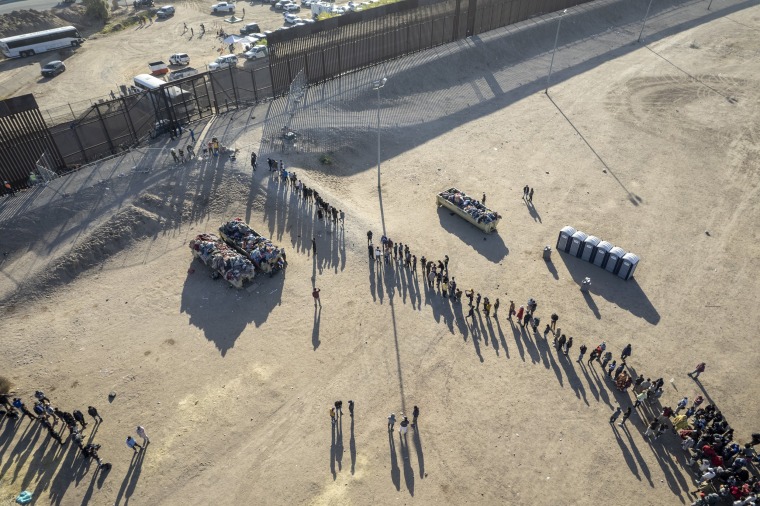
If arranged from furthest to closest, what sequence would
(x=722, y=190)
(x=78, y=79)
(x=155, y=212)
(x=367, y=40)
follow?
(x=78, y=79)
(x=367, y=40)
(x=722, y=190)
(x=155, y=212)

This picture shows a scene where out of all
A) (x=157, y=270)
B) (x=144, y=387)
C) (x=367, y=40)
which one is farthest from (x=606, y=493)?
(x=367, y=40)

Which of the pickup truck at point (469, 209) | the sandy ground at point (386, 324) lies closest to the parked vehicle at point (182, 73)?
the sandy ground at point (386, 324)

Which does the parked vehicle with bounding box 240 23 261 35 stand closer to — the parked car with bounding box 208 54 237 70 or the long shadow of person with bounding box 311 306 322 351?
the parked car with bounding box 208 54 237 70

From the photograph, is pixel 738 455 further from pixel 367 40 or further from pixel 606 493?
pixel 367 40

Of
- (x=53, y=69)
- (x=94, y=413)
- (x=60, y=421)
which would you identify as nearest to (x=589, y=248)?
(x=94, y=413)

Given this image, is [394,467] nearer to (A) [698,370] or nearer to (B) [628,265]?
(A) [698,370]

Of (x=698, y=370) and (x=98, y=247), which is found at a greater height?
(x=98, y=247)

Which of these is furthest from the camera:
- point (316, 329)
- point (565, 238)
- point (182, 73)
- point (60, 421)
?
point (182, 73)
